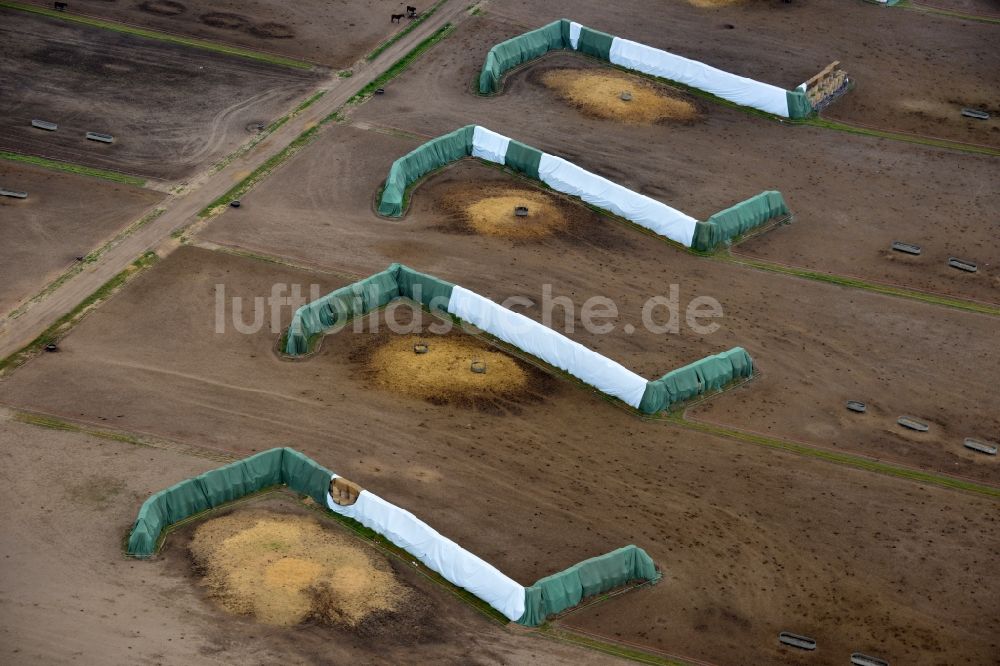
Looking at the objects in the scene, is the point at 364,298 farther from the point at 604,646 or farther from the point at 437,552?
the point at 604,646

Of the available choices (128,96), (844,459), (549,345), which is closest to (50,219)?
(128,96)

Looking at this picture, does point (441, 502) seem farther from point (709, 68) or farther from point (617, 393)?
point (709, 68)

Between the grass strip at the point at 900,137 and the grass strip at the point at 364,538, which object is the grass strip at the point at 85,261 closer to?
the grass strip at the point at 364,538

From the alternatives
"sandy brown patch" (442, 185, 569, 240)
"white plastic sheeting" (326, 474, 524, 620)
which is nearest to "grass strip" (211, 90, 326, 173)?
"sandy brown patch" (442, 185, 569, 240)

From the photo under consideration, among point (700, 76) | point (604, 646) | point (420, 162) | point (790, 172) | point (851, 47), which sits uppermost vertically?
point (851, 47)

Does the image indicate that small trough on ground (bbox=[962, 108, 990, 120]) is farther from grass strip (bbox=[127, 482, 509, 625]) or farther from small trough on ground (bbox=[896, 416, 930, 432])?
grass strip (bbox=[127, 482, 509, 625])
